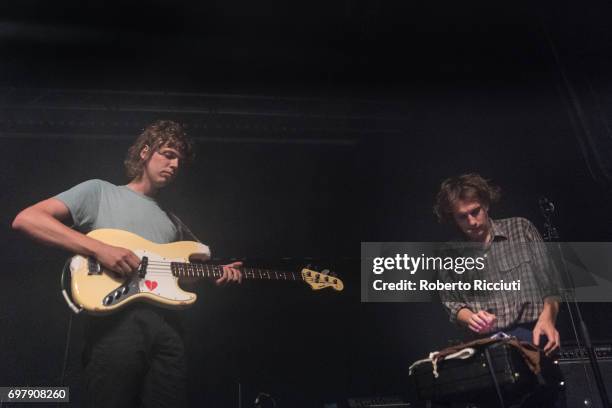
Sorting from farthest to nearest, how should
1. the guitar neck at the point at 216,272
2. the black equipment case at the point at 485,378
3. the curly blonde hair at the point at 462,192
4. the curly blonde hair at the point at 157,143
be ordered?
the curly blonde hair at the point at 462,192, the curly blonde hair at the point at 157,143, the guitar neck at the point at 216,272, the black equipment case at the point at 485,378

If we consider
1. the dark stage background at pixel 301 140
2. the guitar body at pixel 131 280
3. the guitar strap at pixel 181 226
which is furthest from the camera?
the dark stage background at pixel 301 140

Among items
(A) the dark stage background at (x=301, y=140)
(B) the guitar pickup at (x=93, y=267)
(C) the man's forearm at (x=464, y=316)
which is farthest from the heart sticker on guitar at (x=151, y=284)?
(C) the man's forearm at (x=464, y=316)

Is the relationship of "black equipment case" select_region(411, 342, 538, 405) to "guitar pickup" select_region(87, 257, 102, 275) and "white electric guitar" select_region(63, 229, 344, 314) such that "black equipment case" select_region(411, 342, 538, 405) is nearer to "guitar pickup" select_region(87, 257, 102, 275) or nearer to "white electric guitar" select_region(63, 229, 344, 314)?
"white electric guitar" select_region(63, 229, 344, 314)

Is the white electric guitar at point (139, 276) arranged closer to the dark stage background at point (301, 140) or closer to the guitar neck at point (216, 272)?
the guitar neck at point (216, 272)

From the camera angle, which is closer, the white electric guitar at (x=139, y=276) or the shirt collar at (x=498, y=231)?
the white electric guitar at (x=139, y=276)

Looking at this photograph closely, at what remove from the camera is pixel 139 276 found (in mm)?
2889

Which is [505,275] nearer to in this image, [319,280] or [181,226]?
[319,280]

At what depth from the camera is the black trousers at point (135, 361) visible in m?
2.58

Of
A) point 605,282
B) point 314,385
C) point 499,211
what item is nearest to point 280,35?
point 499,211

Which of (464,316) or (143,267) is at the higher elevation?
(143,267)

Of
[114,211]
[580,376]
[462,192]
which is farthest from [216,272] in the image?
[580,376]

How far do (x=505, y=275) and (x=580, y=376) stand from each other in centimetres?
66

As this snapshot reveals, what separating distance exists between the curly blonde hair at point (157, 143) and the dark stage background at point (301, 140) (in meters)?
0.26

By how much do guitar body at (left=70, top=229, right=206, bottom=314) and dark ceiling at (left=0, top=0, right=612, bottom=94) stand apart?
4.51 ft
